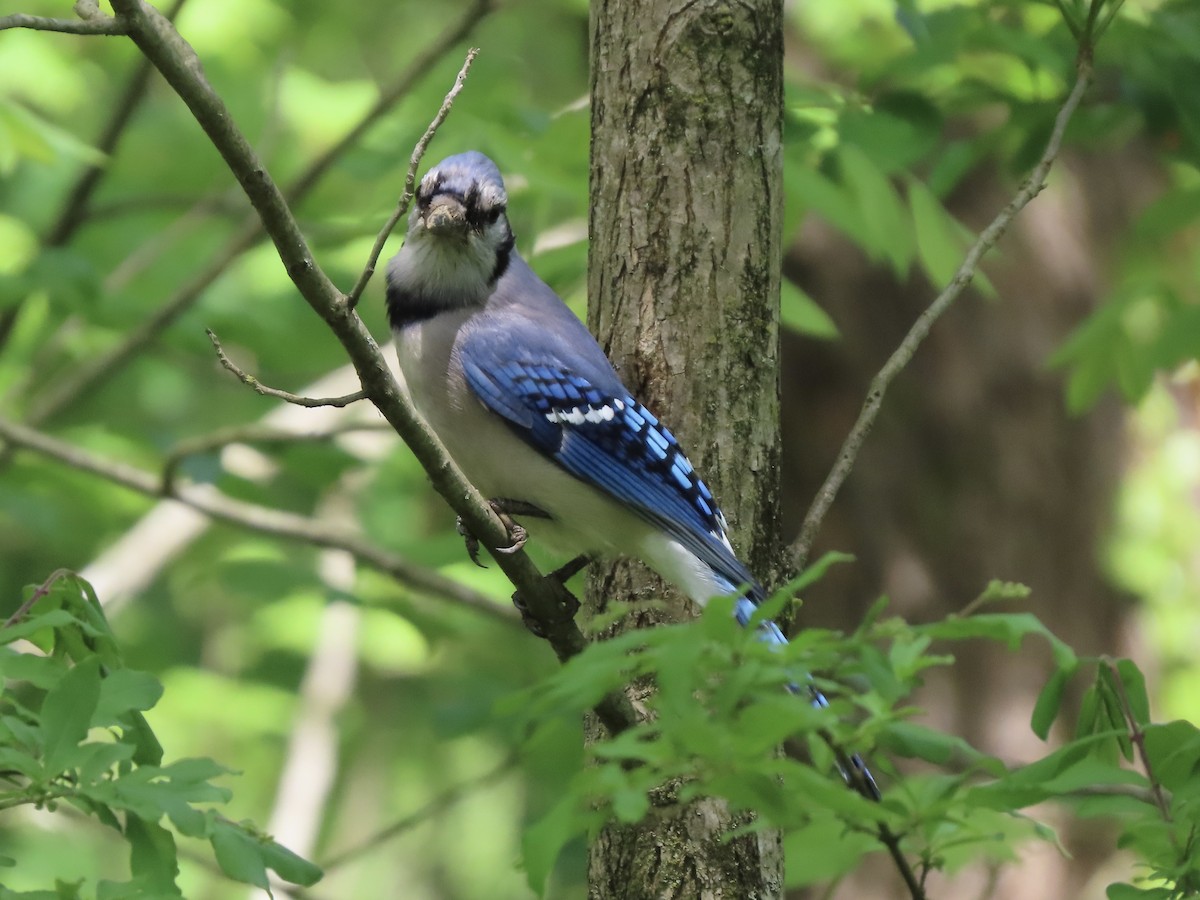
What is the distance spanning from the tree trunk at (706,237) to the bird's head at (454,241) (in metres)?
0.35

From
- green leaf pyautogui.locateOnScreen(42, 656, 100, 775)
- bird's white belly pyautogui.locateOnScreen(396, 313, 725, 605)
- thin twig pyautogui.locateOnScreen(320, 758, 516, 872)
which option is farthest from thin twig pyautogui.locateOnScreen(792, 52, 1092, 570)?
thin twig pyautogui.locateOnScreen(320, 758, 516, 872)

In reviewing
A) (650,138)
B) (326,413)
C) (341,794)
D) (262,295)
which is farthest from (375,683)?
(650,138)

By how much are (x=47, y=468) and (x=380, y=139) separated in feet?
5.35

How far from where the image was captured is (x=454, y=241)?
9.48ft

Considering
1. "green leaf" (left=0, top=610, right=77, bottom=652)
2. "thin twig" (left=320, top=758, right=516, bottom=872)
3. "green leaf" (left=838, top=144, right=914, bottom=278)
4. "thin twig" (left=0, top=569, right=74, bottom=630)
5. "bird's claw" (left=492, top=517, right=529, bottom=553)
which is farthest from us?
"thin twig" (left=320, top=758, right=516, bottom=872)

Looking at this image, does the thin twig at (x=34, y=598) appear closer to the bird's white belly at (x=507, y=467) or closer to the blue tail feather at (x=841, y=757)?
the bird's white belly at (x=507, y=467)

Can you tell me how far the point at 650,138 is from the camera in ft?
8.50

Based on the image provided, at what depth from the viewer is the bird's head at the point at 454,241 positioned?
2816mm

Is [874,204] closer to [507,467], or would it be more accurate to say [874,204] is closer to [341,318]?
[507,467]

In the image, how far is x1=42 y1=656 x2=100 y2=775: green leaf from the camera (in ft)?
6.09

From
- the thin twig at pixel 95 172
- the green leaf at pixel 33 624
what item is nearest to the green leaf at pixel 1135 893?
the green leaf at pixel 33 624

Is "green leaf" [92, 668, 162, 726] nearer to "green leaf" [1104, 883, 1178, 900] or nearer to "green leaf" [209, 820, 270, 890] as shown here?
"green leaf" [209, 820, 270, 890]

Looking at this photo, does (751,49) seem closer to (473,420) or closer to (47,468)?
(473,420)

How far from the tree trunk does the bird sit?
0.24 ft
